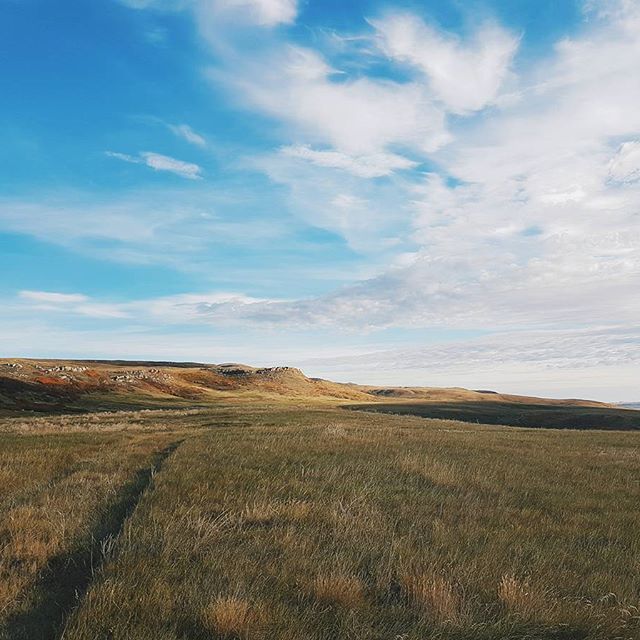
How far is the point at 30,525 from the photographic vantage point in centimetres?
758

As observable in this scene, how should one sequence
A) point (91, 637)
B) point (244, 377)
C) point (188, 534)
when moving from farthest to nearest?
point (244, 377) → point (188, 534) → point (91, 637)

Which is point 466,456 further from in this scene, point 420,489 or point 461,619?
point 461,619

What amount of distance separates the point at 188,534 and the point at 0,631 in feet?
8.46

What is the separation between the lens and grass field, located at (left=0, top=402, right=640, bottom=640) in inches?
198

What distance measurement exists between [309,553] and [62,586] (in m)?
2.92

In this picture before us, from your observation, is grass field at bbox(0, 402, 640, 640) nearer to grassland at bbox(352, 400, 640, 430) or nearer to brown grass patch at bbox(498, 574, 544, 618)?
brown grass patch at bbox(498, 574, 544, 618)

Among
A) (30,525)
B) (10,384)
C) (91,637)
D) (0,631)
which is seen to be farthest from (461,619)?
(10,384)

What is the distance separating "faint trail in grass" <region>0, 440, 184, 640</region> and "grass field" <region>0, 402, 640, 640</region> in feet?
0.09

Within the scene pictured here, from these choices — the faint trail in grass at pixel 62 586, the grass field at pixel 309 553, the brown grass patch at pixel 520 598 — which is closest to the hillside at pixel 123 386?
the grass field at pixel 309 553

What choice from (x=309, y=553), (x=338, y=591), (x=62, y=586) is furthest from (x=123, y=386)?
(x=338, y=591)

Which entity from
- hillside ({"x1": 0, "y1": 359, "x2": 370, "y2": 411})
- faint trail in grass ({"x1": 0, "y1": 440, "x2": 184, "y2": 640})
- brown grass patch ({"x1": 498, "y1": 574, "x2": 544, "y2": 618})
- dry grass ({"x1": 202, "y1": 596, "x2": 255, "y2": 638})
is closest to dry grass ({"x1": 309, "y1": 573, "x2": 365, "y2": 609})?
dry grass ({"x1": 202, "y1": 596, "x2": 255, "y2": 638})

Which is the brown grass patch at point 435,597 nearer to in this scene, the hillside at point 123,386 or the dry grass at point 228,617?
the dry grass at point 228,617

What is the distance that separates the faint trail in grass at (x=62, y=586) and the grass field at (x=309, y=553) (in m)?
0.03

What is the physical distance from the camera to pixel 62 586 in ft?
19.4
